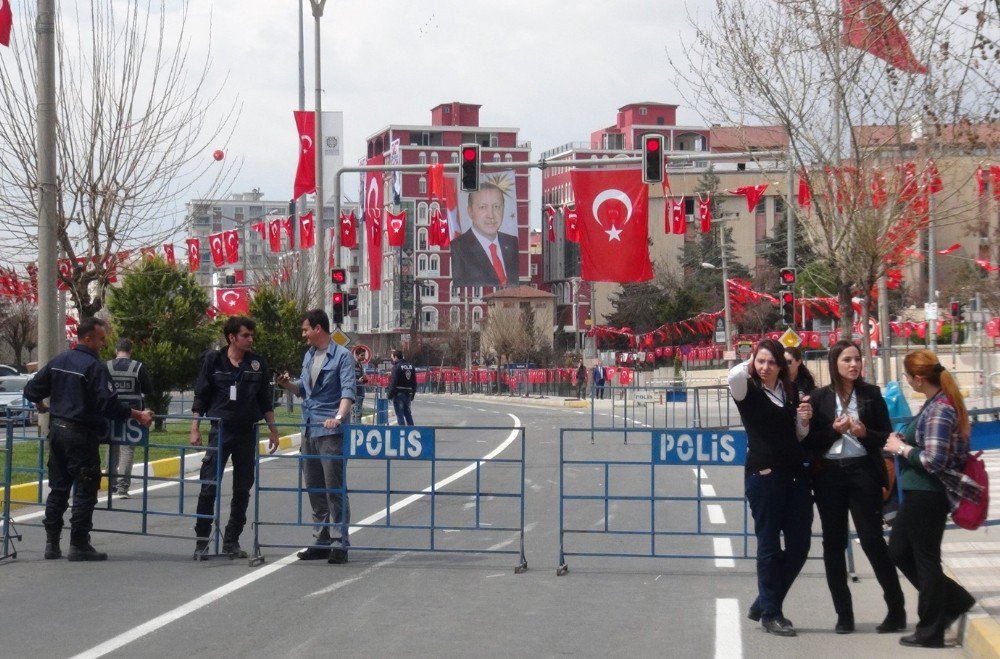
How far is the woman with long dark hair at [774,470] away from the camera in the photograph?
7242 millimetres

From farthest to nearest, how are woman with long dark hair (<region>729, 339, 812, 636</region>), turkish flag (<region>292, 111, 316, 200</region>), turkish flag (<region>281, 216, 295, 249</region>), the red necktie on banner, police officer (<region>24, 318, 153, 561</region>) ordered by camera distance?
turkish flag (<region>281, 216, 295, 249</region>) → the red necktie on banner → turkish flag (<region>292, 111, 316, 200</region>) → police officer (<region>24, 318, 153, 561</region>) → woman with long dark hair (<region>729, 339, 812, 636</region>)

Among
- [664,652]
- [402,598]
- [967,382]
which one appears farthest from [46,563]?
[967,382]

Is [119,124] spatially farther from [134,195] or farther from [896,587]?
[896,587]

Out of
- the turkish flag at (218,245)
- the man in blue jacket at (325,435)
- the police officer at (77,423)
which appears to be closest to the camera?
the police officer at (77,423)

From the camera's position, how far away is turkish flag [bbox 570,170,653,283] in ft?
93.8

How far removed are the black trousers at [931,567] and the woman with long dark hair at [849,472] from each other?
274mm

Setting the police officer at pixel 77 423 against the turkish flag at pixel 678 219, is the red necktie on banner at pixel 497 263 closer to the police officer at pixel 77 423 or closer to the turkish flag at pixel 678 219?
the turkish flag at pixel 678 219

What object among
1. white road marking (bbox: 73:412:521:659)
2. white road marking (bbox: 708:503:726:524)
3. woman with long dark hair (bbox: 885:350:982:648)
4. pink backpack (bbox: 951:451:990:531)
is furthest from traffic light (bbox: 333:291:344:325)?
pink backpack (bbox: 951:451:990:531)

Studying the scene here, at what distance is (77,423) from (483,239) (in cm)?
2294

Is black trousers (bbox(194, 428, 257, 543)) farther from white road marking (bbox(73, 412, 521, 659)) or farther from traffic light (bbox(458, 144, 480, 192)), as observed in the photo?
traffic light (bbox(458, 144, 480, 192))

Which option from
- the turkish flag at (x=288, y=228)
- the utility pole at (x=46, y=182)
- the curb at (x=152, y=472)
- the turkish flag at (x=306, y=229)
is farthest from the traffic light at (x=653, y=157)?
the turkish flag at (x=288, y=228)

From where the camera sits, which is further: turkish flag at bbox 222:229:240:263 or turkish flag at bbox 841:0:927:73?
turkish flag at bbox 222:229:240:263

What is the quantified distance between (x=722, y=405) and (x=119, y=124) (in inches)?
614

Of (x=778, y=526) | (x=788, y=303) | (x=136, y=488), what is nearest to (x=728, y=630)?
(x=778, y=526)
